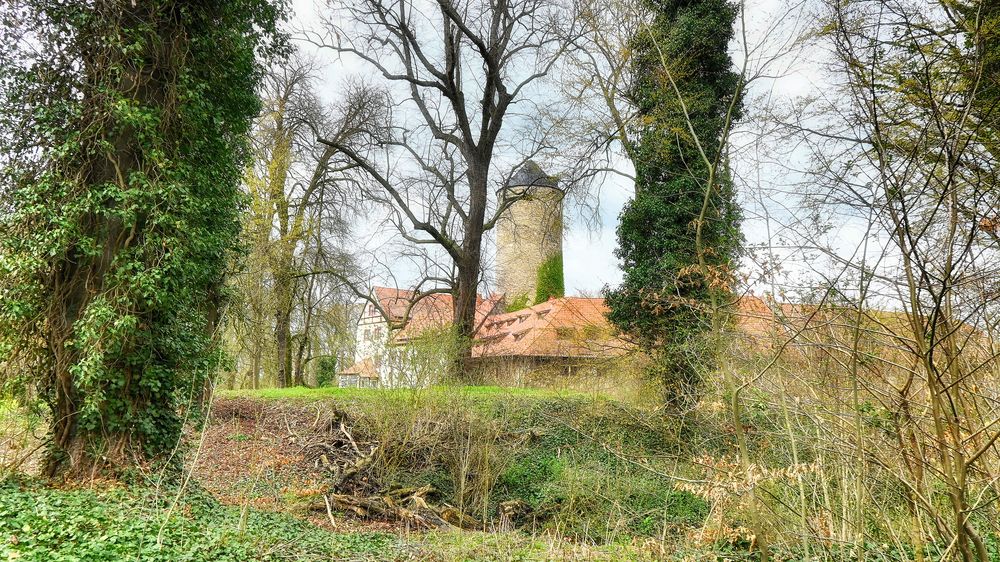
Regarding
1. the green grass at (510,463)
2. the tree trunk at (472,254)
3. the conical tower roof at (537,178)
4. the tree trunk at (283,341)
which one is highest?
the conical tower roof at (537,178)

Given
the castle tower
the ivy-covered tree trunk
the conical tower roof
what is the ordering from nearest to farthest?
1. the ivy-covered tree trunk
2. the conical tower roof
3. the castle tower

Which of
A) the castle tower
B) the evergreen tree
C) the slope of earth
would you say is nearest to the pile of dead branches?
the slope of earth

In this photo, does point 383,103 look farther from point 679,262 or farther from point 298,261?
point 679,262

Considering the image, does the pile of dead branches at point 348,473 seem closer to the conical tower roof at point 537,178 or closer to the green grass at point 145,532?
the green grass at point 145,532

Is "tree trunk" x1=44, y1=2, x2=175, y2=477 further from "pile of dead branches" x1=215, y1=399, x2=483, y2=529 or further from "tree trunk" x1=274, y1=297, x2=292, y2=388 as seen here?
"tree trunk" x1=274, y1=297, x2=292, y2=388

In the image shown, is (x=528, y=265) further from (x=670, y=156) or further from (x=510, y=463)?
(x=510, y=463)

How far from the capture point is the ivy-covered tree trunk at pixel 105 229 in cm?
568

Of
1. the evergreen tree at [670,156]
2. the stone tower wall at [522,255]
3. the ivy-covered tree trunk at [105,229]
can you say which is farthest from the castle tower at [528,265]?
the ivy-covered tree trunk at [105,229]

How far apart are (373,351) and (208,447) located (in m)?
3.01

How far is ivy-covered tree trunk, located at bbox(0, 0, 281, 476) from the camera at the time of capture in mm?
5676

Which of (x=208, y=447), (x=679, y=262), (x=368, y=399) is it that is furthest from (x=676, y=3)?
(x=208, y=447)

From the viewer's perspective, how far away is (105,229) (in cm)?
599

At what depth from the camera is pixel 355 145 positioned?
55.5ft

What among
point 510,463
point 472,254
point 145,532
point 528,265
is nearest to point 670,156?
point 472,254
